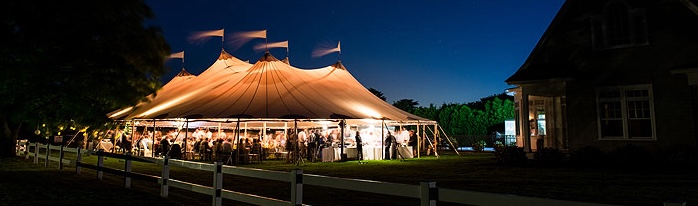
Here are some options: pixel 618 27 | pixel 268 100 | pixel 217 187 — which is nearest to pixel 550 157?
pixel 618 27

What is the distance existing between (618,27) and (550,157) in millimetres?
3780

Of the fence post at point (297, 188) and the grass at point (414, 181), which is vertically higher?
the fence post at point (297, 188)

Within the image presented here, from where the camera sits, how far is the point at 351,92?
1973 cm

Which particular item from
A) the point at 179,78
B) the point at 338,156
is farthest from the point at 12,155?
the point at 338,156

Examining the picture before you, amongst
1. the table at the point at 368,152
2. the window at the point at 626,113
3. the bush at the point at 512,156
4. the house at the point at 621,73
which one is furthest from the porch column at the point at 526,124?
the table at the point at 368,152

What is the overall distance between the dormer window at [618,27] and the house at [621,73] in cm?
2

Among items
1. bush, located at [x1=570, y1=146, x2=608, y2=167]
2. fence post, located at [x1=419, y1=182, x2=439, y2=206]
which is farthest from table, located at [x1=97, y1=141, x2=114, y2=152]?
fence post, located at [x1=419, y1=182, x2=439, y2=206]

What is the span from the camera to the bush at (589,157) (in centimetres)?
1204

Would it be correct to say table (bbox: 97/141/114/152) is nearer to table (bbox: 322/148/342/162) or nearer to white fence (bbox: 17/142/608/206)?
table (bbox: 322/148/342/162)

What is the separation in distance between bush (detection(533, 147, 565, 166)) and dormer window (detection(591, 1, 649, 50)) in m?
2.96

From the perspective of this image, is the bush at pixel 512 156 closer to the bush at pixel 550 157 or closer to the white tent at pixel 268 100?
the bush at pixel 550 157


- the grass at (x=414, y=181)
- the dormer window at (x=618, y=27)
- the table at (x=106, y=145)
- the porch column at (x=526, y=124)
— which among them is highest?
the dormer window at (x=618, y=27)

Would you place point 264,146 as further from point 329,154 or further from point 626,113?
point 626,113

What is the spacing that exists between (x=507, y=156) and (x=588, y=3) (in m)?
4.64
